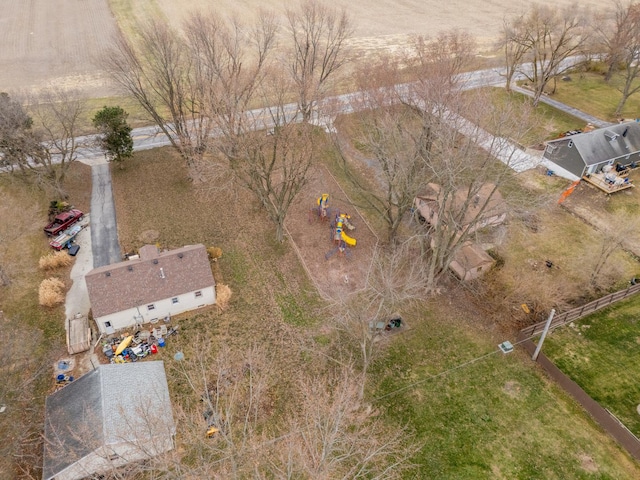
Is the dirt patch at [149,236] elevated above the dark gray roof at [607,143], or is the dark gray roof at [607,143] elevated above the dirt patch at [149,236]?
the dark gray roof at [607,143]

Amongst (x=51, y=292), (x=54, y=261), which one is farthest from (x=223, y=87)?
(x=51, y=292)

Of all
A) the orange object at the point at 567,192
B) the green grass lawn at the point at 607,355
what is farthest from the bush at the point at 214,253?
the orange object at the point at 567,192

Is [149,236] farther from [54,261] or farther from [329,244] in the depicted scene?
[329,244]

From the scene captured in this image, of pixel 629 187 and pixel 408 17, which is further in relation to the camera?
pixel 408 17

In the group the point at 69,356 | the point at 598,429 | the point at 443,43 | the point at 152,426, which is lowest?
the point at 69,356

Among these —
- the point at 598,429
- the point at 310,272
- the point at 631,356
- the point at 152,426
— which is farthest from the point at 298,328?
the point at 631,356

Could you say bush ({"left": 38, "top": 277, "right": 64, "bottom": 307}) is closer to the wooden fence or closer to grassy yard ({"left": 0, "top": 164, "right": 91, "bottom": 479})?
grassy yard ({"left": 0, "top": 164, "right": 91, "bottom": 479})

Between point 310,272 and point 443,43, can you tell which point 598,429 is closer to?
point 310,272

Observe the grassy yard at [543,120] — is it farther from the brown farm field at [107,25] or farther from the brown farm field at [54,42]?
the brown farm field at [54,42]
